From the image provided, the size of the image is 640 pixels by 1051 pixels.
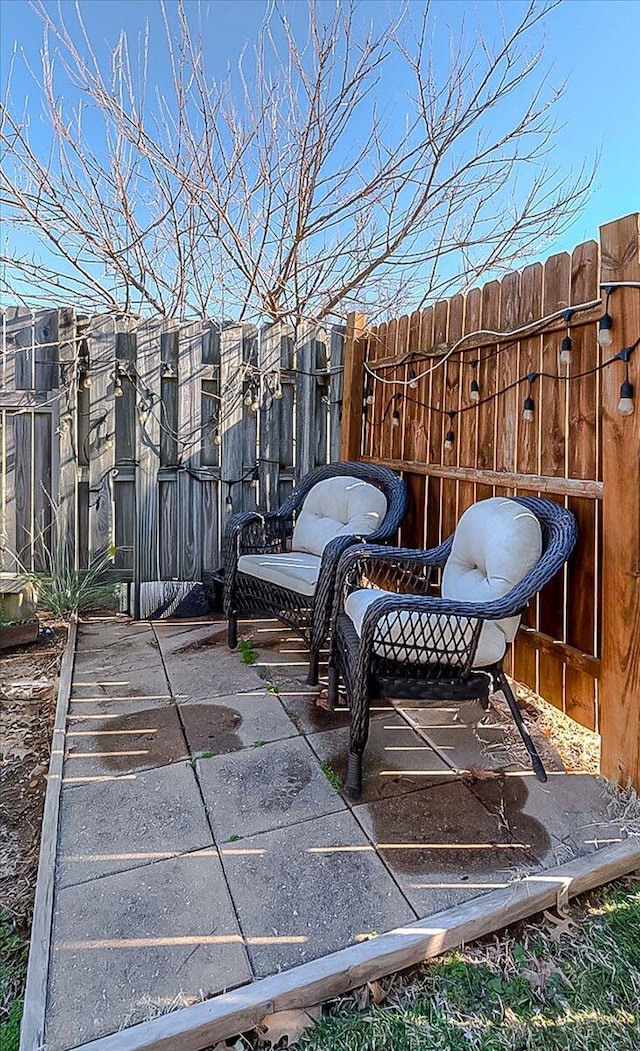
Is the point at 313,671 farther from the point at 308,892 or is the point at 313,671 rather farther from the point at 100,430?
the point at 100,430

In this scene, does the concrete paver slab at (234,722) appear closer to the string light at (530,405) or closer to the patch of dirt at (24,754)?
the patch of dirt at (24,754)

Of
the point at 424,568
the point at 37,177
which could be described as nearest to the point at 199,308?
the point at 37,177

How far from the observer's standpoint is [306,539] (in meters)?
3.73

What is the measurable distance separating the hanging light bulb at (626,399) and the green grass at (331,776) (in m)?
1.53

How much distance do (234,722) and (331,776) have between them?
0.56 metres

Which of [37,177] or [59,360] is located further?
[37,177]

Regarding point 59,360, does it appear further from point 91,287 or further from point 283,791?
point 283,791

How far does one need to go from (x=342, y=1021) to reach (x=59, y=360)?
12.3 ft

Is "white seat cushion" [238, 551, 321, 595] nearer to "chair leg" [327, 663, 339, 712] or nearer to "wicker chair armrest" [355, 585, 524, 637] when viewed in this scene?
"chair leg" [327, 663, 339, 712]

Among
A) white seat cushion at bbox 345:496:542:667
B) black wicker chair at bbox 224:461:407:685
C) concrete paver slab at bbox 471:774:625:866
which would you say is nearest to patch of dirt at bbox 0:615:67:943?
black wicker chair at bbox 224:461:407:685

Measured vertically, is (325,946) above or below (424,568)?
below

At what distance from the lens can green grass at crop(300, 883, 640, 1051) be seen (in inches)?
50.2

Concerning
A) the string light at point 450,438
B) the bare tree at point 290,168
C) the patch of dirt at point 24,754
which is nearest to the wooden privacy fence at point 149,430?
the patch of dirt at point 24,754

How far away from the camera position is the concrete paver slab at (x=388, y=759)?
6.99 feet
